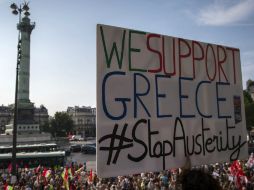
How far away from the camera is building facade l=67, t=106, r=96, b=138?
166m

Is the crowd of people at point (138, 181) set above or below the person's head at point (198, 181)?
below

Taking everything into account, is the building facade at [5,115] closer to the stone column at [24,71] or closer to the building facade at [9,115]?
the building facade at [9,115]

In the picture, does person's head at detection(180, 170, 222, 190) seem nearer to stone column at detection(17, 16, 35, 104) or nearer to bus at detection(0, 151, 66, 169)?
bus at detection(0, 151, 66, 169)

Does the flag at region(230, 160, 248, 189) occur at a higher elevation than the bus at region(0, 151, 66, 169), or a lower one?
higher

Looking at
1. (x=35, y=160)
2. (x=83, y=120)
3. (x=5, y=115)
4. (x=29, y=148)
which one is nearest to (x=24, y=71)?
(x=29, y=148)

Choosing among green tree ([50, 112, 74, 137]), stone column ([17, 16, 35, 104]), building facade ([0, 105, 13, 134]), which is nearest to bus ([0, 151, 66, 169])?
stone column ([17, 16, 35, 104])

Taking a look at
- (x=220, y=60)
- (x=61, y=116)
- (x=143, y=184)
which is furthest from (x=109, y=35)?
(x=61, y=116)

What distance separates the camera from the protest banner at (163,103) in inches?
128

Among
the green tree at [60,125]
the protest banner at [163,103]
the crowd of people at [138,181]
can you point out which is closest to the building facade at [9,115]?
the green tree at [60,125]

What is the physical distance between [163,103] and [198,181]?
149 cm

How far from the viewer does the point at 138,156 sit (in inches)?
134

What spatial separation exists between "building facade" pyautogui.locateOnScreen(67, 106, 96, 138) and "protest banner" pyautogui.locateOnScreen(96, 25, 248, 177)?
527 feet

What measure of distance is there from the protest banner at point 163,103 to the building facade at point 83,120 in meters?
161

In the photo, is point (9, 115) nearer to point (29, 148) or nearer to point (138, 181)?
point (29, 148)
